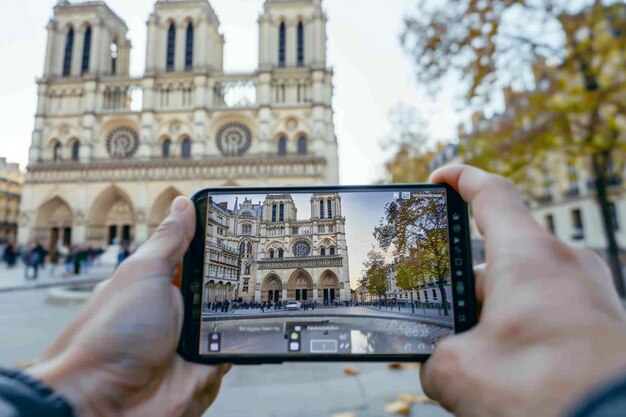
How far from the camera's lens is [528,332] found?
828 millimetres

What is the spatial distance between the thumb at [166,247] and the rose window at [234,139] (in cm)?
2583

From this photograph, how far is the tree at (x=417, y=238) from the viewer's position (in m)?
1.37

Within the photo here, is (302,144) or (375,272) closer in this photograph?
(375,272)

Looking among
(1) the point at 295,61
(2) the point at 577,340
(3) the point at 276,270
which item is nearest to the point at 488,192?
(2) the point at 577,340

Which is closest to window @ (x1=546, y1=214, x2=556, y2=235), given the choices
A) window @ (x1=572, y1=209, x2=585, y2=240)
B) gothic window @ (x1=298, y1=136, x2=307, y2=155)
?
window @ (x1=572, y1=209, x2=585, y2=240)

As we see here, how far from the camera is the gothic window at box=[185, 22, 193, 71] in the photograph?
2747cm

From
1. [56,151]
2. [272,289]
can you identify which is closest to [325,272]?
[272,289]

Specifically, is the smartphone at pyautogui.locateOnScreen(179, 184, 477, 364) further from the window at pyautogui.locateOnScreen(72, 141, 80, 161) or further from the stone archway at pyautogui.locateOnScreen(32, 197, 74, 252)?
the window at pyautogui.locateOnScreen(72, 141, 80, 161)

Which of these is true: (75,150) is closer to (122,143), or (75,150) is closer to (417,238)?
(122,143)

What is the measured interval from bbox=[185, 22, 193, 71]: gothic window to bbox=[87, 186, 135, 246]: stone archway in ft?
36.1

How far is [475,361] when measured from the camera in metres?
0.94

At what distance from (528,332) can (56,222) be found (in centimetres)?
3273

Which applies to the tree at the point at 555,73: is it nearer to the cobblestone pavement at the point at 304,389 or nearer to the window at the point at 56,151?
the cobblestone pavement at the point at 304,389

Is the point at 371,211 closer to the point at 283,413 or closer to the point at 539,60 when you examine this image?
the point at 283,413
